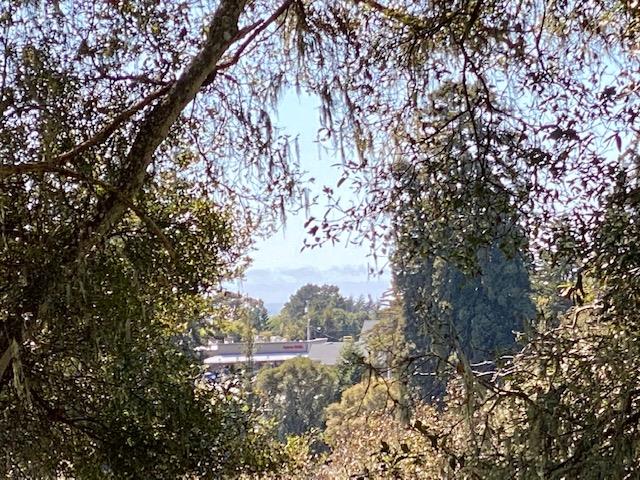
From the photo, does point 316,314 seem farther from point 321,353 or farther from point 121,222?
point 121,222

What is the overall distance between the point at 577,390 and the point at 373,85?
99cm

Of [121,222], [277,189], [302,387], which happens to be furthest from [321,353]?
[121,222]

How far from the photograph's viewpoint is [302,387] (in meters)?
6.13

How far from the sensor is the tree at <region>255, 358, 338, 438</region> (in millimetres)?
5238

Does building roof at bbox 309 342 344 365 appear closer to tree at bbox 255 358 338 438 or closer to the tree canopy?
tree at bbox 255 358 338 438

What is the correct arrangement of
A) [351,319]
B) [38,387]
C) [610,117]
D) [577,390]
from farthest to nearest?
[351,319], [38,387], [610,117], [577,390]

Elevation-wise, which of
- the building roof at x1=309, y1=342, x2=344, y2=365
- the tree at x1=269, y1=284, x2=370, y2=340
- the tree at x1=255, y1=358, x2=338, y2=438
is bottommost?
the tree at x1=255, y1=358, x2=338, y2=438

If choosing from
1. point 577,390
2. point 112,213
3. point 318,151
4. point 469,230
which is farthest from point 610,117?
point 112,213

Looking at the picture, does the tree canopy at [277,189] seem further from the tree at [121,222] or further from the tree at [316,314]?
the tree at [316,314]

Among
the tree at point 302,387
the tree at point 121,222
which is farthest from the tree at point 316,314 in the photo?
the tree at point 121,222

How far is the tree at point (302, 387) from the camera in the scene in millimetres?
5238

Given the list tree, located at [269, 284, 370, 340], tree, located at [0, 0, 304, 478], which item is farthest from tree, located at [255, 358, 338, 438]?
tree, located at [0, 0, 304, 478]

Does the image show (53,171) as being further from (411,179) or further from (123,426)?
(411,179)

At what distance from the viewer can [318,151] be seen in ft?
6.03
